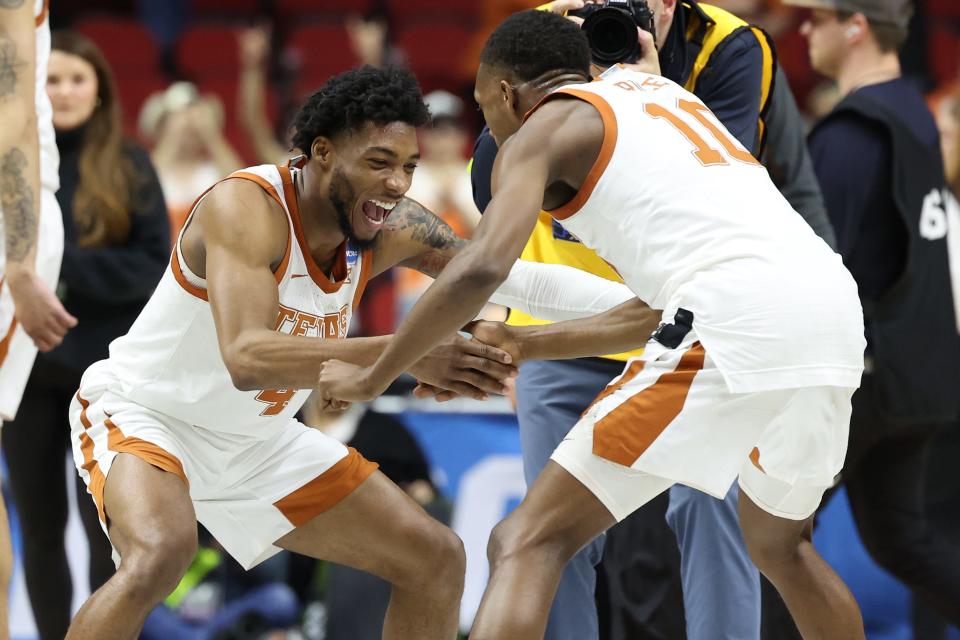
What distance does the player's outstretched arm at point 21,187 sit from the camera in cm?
387

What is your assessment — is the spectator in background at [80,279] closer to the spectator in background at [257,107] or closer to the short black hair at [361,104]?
the short black hair at [361,104]

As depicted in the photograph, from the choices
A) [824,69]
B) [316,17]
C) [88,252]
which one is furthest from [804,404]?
[316,17]

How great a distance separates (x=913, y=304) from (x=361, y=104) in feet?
7.79

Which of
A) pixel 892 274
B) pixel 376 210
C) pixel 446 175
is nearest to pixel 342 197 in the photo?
pixel 376 210

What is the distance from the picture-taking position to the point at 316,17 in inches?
460

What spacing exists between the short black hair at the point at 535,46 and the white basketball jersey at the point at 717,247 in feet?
0.67

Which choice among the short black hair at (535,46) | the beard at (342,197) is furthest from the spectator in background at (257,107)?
the short black hair at (535,46)

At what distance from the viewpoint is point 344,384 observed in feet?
10.6

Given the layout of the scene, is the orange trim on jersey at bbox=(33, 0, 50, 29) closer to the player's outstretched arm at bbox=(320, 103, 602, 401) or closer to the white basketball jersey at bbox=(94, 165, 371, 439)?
the white basketball jersey at bbox=(94, 165, 371, 439)

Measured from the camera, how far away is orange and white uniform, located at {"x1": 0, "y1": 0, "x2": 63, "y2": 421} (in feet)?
13.4

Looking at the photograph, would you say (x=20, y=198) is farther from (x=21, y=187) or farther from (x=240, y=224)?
(x=240, y=224)

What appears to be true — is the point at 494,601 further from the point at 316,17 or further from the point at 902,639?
the point at 316,17

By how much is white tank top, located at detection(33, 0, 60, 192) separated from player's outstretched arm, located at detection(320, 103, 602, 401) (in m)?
1.79

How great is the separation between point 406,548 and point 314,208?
3.27ft
